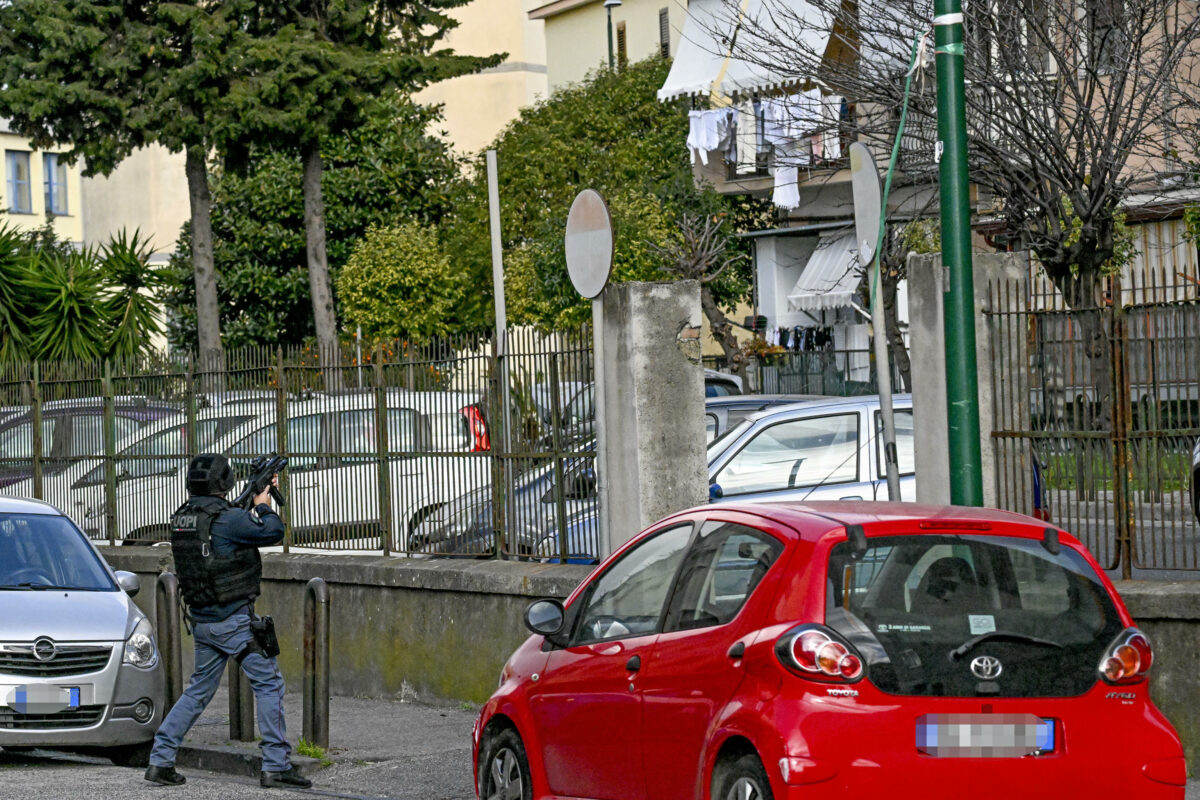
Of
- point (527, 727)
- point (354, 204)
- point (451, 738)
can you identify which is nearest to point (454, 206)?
point (354, 204)

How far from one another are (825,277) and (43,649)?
2523 cm

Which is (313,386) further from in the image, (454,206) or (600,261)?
(454,206)

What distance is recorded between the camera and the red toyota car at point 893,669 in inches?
217

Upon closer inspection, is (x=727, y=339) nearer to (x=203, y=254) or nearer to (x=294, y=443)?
(x=203, y=254)

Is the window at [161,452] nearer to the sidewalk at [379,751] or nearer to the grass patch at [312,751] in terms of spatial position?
the sidewalk at [379,751]

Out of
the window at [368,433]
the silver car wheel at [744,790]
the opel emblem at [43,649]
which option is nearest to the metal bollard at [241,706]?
the opel emblem at [43,649]

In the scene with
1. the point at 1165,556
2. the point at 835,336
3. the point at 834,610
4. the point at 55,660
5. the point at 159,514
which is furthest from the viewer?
the point at 835,336

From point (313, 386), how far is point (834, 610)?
28.9 feet

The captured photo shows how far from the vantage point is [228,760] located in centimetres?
1031

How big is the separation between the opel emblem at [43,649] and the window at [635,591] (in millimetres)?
4479

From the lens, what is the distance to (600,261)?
10445 millimetres

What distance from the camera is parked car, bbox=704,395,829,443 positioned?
14594mm

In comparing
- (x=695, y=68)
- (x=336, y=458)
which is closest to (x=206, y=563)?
(x=336, y=458)

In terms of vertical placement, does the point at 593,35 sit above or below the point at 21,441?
above
